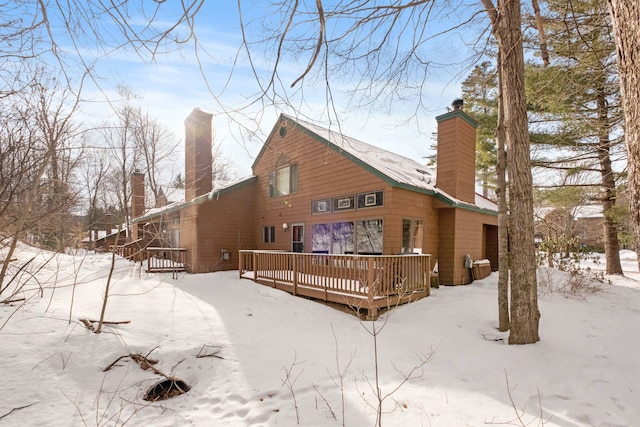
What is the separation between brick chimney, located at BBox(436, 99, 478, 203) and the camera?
32.5 ft

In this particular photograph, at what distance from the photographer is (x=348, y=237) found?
9797 mm

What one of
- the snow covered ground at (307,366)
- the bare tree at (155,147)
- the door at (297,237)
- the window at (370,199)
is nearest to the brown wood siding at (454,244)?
the window at (370,199)

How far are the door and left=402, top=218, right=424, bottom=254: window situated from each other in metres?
3.95

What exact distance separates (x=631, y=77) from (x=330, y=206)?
8984mm

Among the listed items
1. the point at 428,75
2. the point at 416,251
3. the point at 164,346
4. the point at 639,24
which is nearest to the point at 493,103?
the point at 416,251

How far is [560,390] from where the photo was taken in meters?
3.68

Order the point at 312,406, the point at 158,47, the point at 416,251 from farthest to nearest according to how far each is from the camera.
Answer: the point at 416,251 → the point at 312,406 → the point at 158,47

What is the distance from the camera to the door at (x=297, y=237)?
37.4ft

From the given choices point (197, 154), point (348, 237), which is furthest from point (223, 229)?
point (348, 237)

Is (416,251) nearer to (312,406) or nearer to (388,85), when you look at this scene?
(388,85)

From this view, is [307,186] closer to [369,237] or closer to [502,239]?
[369,237]

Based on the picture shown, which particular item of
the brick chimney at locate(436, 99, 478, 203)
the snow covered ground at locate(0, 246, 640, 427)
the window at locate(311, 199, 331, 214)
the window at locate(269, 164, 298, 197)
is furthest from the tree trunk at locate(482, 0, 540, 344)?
the window at locate(269, 164, 298, 197)

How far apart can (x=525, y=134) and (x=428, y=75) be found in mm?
2040

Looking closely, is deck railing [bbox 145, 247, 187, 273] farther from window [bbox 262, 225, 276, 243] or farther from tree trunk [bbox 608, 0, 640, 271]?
tree trunk [bbox 608, 0, 640, 271]
